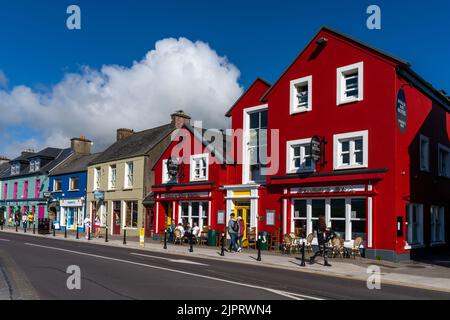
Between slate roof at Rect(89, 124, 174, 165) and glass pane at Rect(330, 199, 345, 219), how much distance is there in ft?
58.8

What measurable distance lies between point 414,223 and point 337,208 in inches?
147

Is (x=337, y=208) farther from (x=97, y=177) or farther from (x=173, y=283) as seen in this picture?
(x=97, y=177)

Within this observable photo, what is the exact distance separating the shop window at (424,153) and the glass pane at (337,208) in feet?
14.8

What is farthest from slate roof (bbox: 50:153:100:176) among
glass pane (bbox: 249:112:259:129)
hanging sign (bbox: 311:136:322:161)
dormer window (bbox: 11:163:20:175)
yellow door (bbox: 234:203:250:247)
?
hanging sign (bbox: 311:136:322:161)

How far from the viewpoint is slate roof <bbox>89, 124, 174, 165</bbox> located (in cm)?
3638

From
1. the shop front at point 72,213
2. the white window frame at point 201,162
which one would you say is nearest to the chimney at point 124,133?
the shop front at point 72,213

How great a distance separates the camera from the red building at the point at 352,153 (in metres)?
19.2

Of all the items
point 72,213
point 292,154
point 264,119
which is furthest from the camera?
point 72,213

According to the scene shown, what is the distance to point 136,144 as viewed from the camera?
38.6 metres

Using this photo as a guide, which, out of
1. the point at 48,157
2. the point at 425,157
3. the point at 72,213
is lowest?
the point at 72,213

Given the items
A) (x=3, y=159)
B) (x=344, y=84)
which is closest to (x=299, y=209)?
(x=344, y=84)

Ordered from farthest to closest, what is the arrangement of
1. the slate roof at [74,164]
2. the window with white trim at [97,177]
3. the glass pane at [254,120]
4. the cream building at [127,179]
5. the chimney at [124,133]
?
the slate roof at [74,164] < the chimney at [124,133] < the window with white trim at [97,177] < the cream building at [127,179] < the glass pane at [254,120]

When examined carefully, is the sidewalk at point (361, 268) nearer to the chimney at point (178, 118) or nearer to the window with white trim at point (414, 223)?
the window with white trim at point (414, 223)
